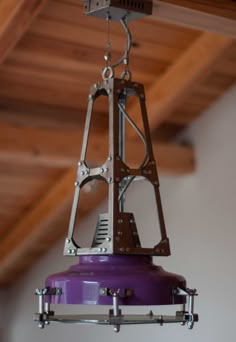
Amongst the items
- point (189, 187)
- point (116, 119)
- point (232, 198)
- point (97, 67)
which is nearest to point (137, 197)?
point (189, 187)

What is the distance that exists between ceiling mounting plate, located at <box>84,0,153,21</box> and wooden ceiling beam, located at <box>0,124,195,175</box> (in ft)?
5.31

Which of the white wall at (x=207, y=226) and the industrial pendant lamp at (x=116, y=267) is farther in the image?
the white wall at (x=207, y=226)

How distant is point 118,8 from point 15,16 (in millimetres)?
1005

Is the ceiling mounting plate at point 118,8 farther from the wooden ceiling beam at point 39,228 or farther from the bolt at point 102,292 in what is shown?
the wooden ceiling beam at point 39,228

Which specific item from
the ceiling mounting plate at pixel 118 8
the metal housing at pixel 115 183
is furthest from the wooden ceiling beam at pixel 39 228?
the metal housing at pixel 115 183

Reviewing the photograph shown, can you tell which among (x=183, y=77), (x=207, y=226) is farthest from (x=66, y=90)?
(x=207, y=226)

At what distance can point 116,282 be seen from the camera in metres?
1.48

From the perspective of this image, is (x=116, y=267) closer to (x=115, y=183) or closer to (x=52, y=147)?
(x=115, y=183)

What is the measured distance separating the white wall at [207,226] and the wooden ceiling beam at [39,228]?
1.62ft

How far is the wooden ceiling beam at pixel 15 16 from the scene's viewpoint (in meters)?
2.72

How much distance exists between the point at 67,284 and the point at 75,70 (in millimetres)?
2220

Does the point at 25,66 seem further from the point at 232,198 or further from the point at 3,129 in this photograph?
the point at 232,198

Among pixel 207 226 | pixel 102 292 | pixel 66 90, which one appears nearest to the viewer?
pixel 102 292

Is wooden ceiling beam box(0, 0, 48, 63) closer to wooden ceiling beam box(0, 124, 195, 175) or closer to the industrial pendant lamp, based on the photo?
wooden ceiling beam box(0, 124, 195, 175)
